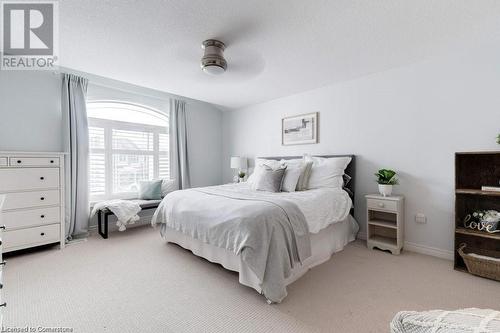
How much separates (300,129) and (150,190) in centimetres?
292

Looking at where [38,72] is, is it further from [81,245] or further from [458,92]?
[458,92]

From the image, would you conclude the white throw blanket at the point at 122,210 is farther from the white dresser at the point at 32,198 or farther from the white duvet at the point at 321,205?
the white duvet at the point at 321,205

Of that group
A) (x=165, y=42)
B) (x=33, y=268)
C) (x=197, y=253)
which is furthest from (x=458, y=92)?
(x=33, y=268)

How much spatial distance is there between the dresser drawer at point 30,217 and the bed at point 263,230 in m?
1.25

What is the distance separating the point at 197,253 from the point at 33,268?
5.70 feet

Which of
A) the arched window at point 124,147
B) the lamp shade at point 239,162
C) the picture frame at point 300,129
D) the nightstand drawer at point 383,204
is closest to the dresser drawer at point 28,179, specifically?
the arched window at point 124,147

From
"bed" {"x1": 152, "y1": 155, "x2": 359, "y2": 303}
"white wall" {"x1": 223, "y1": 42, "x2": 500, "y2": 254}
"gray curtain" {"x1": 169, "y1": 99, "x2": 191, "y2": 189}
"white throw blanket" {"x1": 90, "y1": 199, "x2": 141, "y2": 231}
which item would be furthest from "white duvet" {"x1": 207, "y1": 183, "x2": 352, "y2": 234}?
"gray curtain" {"x1": 169, "y1": 99, "x2": 191, "y2": 189}

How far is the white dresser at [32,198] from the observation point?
2617 millimetres

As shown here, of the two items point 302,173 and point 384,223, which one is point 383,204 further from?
point 302,173

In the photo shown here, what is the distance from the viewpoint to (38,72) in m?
3.21

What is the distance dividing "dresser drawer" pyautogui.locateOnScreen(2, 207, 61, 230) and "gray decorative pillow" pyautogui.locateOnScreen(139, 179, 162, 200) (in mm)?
1228

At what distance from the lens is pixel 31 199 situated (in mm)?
2770

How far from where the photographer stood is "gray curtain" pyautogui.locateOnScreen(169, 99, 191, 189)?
4.59 metres

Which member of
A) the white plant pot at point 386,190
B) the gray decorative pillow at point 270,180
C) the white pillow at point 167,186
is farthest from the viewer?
the white pillow at point 167,186
